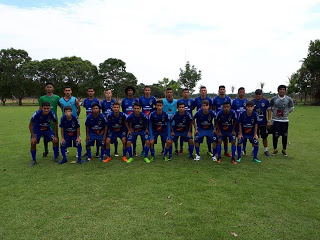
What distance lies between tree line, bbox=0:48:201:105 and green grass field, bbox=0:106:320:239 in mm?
37411

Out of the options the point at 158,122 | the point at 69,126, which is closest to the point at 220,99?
the point at 158,122

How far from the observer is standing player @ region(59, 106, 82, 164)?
6.28 meters

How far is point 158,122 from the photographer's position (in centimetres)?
667

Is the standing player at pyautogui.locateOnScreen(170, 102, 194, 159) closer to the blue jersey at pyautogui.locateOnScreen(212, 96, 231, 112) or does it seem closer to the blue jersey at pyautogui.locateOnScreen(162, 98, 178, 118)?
the blue jersey at pyautogui.locateOnScreen(162, 98, 178, 118)

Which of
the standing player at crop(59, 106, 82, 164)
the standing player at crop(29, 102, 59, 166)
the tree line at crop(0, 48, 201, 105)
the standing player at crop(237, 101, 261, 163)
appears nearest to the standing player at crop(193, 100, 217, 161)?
the standing player at crop(237, 101, 261, 163)

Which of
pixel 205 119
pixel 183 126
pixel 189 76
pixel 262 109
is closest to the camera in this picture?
pixel 205 119


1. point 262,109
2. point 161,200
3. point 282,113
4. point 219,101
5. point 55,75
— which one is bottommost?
point 161,200

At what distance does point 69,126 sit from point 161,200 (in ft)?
12.0

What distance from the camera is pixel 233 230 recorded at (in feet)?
10.3

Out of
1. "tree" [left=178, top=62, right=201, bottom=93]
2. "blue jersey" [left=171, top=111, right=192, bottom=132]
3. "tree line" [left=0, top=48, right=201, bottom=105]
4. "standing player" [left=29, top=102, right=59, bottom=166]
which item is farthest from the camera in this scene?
"tree line" [left=0, top=48, right=201, bottom=105]

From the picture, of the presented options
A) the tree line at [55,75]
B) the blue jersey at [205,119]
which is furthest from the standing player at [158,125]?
the tree line at [55,75]

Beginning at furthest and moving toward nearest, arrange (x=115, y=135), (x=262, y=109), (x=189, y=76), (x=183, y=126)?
(x=189, y=76) < (x=262, y=109) < (x=115, y=135) < (x=183, y=126)

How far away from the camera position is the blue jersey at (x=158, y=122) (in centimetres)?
664

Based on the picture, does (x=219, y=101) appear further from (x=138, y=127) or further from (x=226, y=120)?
(x=138, y=127)
